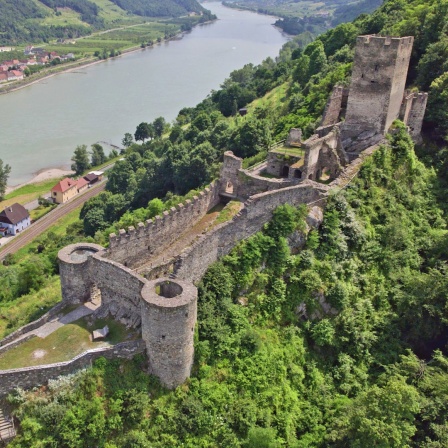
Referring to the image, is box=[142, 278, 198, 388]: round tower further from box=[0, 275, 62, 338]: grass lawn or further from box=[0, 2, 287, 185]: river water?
box=[0, 2, 287, 185]: river water

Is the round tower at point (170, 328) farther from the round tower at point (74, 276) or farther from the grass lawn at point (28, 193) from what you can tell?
the grass lawn at point (28, 193)

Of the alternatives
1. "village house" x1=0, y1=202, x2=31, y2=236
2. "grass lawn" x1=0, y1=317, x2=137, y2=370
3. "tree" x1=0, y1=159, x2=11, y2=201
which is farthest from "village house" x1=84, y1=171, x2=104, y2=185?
"grass lawn" x1=0, y1=317, x2=137, y2=370

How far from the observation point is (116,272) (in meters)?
16.8

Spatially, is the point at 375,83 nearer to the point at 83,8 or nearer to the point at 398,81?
the point at 398,81

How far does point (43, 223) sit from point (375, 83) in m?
37.1

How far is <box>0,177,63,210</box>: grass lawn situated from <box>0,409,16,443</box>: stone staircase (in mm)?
44082

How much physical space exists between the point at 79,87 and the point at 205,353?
302ft

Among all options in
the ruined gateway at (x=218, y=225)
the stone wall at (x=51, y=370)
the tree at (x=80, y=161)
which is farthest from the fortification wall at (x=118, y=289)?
the tree at (x=80, y=161)

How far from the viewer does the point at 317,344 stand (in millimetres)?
19141

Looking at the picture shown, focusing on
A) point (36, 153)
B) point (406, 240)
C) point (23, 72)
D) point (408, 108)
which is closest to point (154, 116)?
point (36, 153)

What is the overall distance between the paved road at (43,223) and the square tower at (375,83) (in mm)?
32222

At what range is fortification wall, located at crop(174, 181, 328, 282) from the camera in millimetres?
17219

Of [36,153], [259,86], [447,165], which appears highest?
[447,165]

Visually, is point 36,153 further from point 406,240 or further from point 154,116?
point 406,240
